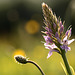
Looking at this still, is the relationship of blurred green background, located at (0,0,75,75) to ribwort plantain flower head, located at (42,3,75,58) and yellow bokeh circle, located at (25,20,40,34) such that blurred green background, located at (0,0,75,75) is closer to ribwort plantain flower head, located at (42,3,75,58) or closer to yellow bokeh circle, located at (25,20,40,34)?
yellow bokeh circle, located at (25,20,40,34)

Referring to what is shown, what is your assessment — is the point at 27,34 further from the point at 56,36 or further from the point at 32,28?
the point at 56,36

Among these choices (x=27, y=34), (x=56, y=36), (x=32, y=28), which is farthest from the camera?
(x=32, y=28)

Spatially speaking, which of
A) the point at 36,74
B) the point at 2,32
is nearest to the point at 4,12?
the point at 2,32

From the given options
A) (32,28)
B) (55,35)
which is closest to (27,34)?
(32,28)

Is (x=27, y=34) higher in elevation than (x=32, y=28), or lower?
lower

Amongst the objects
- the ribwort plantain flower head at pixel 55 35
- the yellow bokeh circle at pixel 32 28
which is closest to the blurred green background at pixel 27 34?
the yellow bokeh circle at pixel 32 28

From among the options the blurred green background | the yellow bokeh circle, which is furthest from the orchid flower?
the yellow bokeh circle

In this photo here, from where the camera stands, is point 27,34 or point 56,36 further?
point 27,34

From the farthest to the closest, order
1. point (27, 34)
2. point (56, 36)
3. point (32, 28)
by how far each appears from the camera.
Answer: point (32, 28), point (27, 34), point (56, 36)

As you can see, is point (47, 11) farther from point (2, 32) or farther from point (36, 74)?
point (2, 32)
